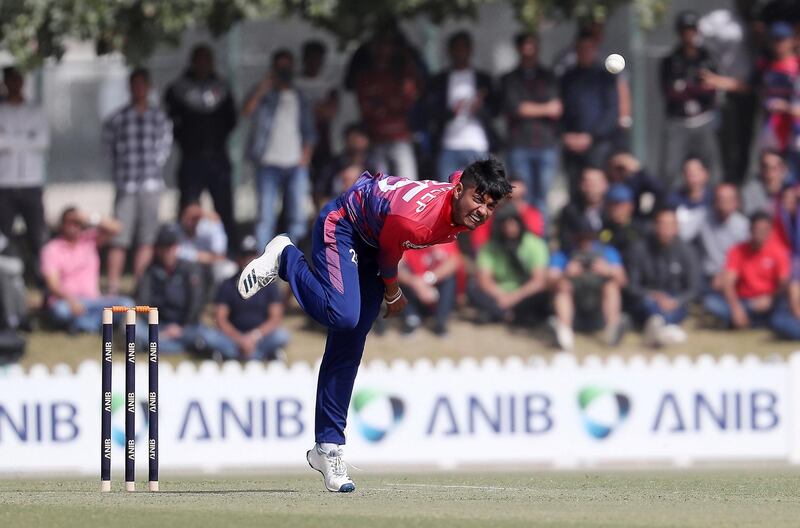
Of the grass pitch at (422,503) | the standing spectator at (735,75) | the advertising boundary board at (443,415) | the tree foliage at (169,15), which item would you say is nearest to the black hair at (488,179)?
the grass pitch at (422,503)

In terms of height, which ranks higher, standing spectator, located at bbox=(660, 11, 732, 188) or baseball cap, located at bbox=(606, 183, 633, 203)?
standing spectator, located at bbox=(660, 11, 732, 188)

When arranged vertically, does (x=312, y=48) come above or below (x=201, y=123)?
above

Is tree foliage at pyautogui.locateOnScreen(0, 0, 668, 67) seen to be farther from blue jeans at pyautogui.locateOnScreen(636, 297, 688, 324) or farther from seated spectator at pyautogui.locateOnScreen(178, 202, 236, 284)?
blue jeans at pyautogui.locateOnScreen(636, 297, 688, 324)

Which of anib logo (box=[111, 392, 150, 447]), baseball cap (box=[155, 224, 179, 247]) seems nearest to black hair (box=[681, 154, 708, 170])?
baseball cap (box=[155, 224, 179, 247])

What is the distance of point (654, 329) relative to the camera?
16250 mm

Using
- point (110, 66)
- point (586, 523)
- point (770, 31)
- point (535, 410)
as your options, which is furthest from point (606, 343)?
point (586, 523)

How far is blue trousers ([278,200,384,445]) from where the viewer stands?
27.8ft

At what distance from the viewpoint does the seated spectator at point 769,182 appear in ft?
54.2

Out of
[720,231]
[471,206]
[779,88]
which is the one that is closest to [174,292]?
[720,231]

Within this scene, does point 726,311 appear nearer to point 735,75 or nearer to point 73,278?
point 735,75

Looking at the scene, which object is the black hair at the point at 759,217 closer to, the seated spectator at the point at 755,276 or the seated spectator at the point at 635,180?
the seated spectator at the point at 755,276

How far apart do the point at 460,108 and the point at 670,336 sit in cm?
315

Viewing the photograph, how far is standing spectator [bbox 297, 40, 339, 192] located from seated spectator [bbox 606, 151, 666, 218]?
2969 millimetres

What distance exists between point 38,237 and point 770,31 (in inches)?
308
